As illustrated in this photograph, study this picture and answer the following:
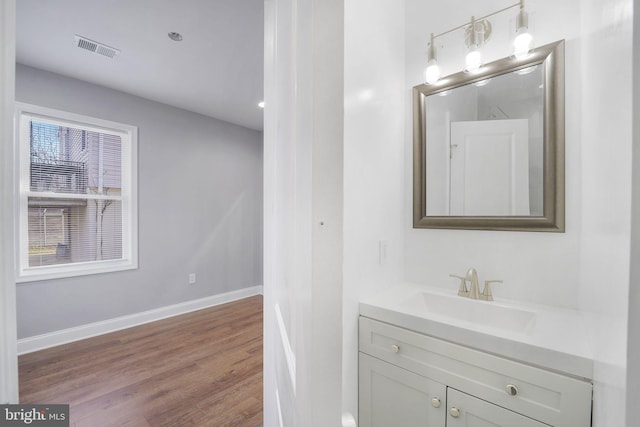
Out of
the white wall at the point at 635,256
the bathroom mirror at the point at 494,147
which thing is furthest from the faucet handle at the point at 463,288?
the white wall at the point at 635,256

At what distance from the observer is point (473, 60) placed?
1.33 metres

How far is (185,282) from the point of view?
340 centimetres

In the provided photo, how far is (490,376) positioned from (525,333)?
270 mm

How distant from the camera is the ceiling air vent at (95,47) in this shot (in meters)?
1.99

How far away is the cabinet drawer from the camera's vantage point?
2.69 ft

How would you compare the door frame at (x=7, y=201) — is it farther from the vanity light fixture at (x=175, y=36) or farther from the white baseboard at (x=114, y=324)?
the white baseboard at (x=114, y=324)

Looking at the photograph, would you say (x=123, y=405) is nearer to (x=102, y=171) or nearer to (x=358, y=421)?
(x=358, y=421)

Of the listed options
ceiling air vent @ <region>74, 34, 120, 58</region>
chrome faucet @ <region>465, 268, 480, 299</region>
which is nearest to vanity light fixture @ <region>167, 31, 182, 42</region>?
ceiling air vent @ <region>74, 34, 120, 58</region>

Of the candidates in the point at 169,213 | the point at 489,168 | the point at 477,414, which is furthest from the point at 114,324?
the point at 489,168

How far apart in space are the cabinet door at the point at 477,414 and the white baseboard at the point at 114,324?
3.25 meters

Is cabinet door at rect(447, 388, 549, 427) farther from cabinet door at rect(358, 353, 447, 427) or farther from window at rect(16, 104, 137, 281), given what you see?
window at rect(16, 104, 137, 281)

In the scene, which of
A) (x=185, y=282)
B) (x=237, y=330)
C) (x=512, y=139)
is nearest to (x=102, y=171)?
(x=185, y=282)

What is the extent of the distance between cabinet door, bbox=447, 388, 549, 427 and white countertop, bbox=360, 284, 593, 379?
0.19 meters

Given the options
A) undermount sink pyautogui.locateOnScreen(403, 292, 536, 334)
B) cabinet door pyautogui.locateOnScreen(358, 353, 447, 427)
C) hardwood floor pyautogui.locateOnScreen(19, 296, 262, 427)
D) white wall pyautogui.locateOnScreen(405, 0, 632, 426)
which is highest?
white wall pyautogui.locateOnScreen(405, 0, 632, 426)
